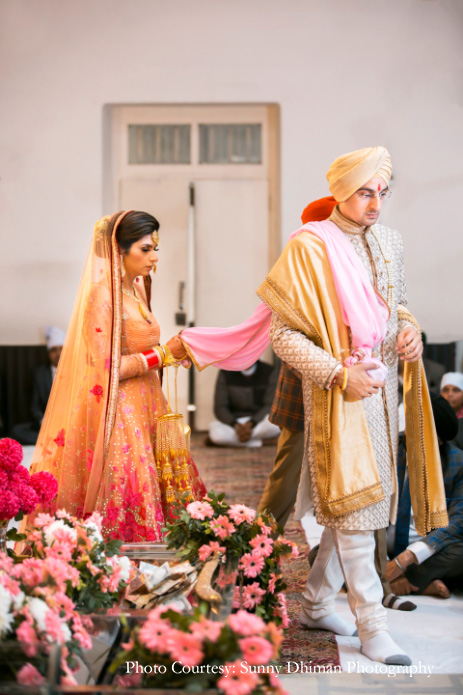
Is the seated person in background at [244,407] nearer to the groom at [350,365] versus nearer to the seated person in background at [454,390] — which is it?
the seated person in background at [454,390]

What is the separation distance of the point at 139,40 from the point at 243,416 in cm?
350

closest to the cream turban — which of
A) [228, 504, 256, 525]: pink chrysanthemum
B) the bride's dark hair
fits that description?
the bride's dark hair

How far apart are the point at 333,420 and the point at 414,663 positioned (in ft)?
2.54

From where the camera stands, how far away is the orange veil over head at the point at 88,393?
256 centimetres

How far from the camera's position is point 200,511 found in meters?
1.88

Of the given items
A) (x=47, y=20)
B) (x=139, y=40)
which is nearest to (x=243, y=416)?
(x=139, y=40)

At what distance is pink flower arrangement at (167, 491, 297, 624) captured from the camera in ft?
5.92

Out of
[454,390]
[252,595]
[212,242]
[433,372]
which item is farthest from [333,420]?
[212,242]

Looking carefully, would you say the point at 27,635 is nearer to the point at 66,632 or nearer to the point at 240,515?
the point at 66,632

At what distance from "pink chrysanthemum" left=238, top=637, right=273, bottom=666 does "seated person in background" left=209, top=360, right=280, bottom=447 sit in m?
5.30

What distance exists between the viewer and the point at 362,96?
6.66 metres

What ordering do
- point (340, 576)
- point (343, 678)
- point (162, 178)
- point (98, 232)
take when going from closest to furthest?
point (343, 678)
point (340, 576)
point (98, 232)
point (162, 178)

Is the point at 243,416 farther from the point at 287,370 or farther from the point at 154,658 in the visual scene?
the point at 154,658

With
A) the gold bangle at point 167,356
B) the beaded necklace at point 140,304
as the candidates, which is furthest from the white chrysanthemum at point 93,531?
the beaded necklace at point 140,304
